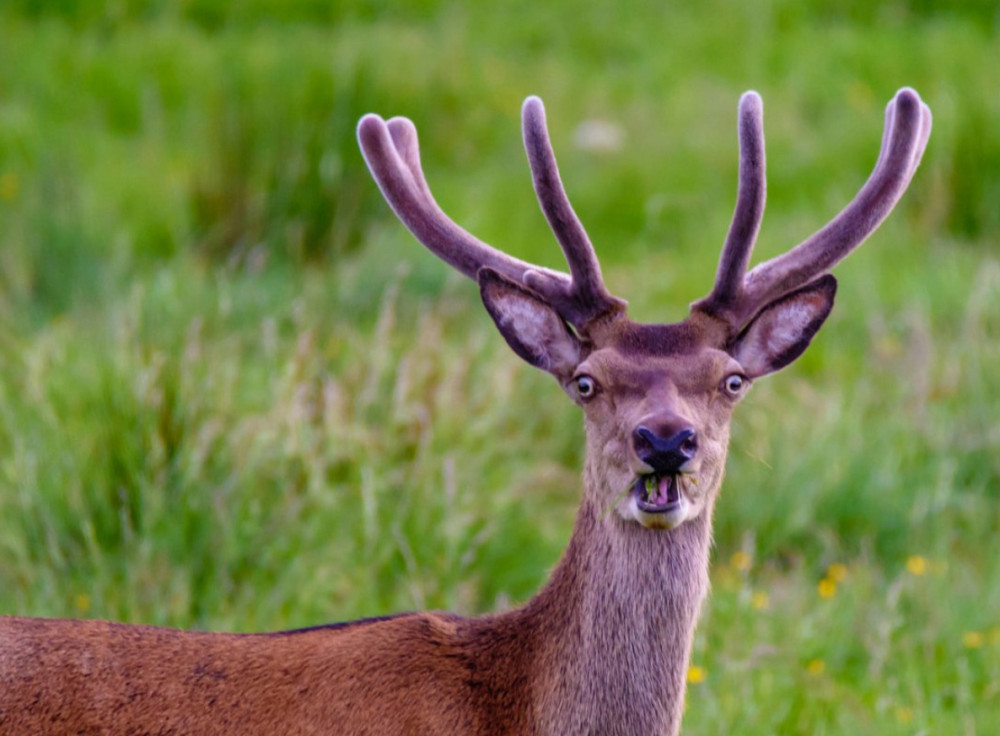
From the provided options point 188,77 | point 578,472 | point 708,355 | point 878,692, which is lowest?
→ point 878,692

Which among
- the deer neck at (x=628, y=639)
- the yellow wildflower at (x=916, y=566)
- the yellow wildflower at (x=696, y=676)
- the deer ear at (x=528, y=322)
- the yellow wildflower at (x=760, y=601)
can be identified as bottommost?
the yellow wildflower at (x=696, y=676)

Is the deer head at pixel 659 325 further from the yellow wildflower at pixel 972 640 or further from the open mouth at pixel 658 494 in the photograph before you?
the yellow wildflower at pixel 972 640

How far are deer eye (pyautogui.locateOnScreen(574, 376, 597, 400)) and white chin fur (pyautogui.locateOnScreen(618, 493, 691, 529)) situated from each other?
0.87ft

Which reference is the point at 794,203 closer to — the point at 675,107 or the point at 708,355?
the point at 675,107

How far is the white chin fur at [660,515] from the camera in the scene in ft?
11.5

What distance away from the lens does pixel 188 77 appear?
10.0 metres

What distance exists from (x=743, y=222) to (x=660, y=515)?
0.75m

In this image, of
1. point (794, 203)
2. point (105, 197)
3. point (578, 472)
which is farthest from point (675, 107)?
point (578, 472)

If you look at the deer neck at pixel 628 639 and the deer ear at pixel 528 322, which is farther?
the deer ear at pixel 528 322

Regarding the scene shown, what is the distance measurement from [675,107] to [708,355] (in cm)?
675

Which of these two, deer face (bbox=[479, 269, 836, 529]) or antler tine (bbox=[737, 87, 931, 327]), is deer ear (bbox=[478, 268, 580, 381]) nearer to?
deer face (bbox=[479, 269, 836, 529])

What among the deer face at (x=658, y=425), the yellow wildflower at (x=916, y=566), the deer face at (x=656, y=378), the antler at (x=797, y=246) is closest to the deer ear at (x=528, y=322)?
the deer face at (x=656, y=378)

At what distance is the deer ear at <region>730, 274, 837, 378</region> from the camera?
383 centimetres

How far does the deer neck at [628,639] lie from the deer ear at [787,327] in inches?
16.9
